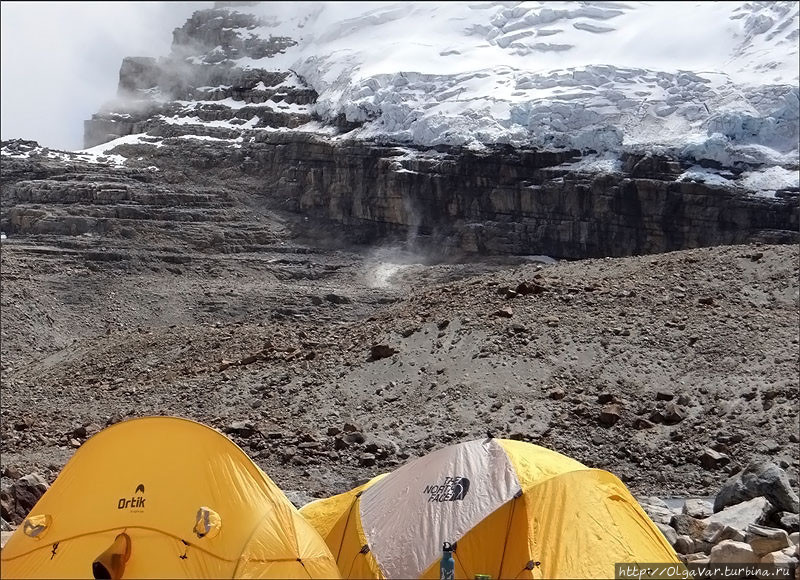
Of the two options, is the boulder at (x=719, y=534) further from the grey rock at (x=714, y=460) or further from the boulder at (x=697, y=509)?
the grey rock at (x=714, y=460)

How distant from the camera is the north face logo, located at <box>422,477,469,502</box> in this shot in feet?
40.4

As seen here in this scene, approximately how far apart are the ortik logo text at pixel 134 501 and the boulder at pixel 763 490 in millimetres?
10252

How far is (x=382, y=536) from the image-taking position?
12297 mm

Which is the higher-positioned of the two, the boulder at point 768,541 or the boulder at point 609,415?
the boulder at point 768,541

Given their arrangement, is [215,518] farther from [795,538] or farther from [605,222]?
[605,222]

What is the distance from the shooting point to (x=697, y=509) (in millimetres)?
16703

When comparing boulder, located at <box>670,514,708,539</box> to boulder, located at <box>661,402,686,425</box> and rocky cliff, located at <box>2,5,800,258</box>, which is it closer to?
boulder, located at <box>661,402,686,425</box>

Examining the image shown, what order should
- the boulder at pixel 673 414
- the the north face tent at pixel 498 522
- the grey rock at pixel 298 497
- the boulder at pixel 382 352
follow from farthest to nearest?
1. the boulder at pixel 382 352
2. the boulder at pixel 673 414
3. the grey rock at pixel 298 497
4. the the north face tent at pixel 498 522

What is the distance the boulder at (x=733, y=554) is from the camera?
40.0ft

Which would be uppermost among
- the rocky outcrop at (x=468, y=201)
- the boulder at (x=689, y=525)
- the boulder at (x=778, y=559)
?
the boulder at (x=778, y=559)

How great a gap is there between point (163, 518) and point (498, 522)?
4.01m

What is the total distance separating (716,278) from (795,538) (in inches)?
758

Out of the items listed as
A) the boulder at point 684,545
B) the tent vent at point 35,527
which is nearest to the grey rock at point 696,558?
the boulder at point 684,545

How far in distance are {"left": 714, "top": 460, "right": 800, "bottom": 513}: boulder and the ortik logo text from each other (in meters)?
10.3
